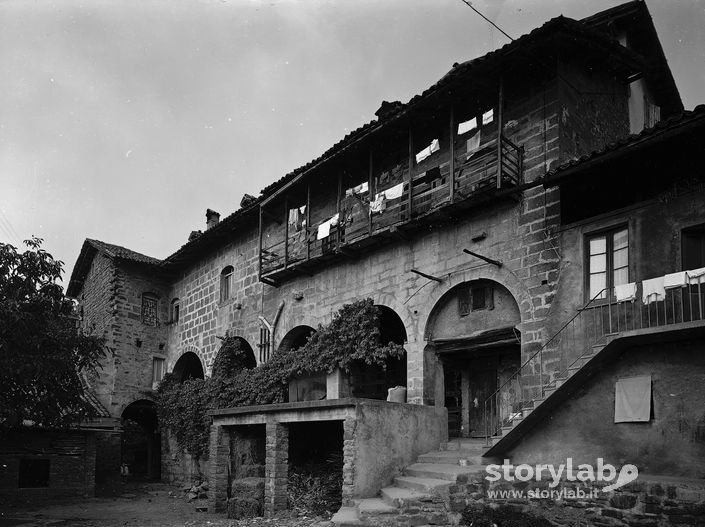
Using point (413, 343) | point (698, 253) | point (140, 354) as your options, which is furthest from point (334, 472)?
point (140, 354)

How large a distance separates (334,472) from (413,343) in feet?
10.9

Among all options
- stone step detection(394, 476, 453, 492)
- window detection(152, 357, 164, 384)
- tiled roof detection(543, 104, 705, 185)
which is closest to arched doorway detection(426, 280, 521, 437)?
stone step detection(394, 476, 453, 492)

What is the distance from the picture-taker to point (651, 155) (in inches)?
441

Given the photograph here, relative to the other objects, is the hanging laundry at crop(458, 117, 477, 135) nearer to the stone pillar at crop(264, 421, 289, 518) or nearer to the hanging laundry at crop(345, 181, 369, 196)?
the hanging laundry at crop(345, 181, 369, 196)

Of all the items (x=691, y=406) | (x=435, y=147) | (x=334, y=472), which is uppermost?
(x=435, y=147)

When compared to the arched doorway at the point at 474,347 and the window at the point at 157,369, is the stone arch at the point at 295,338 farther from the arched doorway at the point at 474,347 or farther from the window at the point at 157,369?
the window at the point at 157,369

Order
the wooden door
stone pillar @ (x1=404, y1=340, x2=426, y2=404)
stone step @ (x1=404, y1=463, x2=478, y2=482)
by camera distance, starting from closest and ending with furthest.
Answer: stone step @ (x1=404, y1=463, x2=478, y2=482) < the wooden door < stone pillar @ (x1=404, y1=340, x2=426, y2=404)

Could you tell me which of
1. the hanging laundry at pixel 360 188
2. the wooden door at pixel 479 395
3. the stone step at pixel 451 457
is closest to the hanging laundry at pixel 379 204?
the hanging laundry at pixel 360 188

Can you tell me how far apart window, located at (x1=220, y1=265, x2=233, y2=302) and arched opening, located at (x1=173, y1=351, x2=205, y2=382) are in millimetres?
2883

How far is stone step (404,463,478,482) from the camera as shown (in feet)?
37.2

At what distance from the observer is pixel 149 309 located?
2738 centimetres

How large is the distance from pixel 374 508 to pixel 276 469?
3.25 metres

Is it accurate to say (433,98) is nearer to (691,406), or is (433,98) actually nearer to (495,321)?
(495,321)

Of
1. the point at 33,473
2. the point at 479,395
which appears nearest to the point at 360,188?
the point at 479,395
